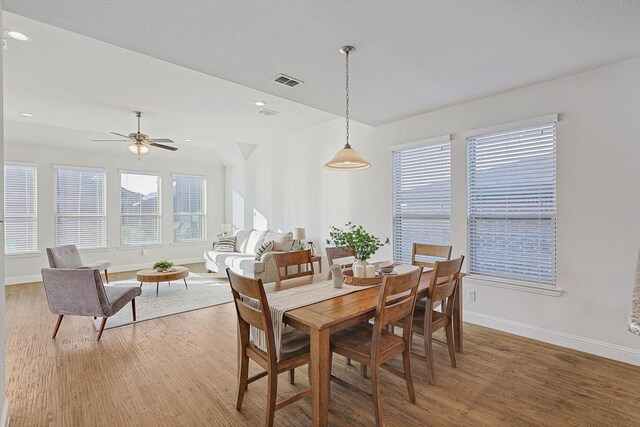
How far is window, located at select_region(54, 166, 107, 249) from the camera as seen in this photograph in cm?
643

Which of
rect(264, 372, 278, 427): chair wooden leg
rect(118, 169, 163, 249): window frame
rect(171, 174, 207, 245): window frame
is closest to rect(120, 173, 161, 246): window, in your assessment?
rect(118, 169, 163, 249): window frame

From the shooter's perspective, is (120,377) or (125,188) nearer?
(120,377)

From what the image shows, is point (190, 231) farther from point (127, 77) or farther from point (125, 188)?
point (127, 77)

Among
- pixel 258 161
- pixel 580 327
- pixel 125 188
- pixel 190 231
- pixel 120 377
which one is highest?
pixel 258 161

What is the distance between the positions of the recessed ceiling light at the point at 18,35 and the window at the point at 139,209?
15.9ft

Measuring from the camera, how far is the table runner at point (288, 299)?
191 cm

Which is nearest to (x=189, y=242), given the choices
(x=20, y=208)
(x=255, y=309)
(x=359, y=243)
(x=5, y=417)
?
(x=20, y=208)

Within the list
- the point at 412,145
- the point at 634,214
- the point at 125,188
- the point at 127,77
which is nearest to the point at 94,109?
the point at 127,77

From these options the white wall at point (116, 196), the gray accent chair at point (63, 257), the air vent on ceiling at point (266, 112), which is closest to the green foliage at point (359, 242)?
the air vent on ceiling at point (266, 112)

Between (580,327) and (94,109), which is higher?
(94,109)

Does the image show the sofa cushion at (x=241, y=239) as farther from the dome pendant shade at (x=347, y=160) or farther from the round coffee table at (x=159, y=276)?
the dome pendant shade at (x=347, y=160)

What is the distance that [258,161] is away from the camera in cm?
732

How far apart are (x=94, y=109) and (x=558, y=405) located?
6423mm

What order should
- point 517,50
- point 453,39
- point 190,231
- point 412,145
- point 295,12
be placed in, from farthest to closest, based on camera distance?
1. point 190,231
2. point 412,145
3. point 517,50
4. point 453,39
5. point 295,12
